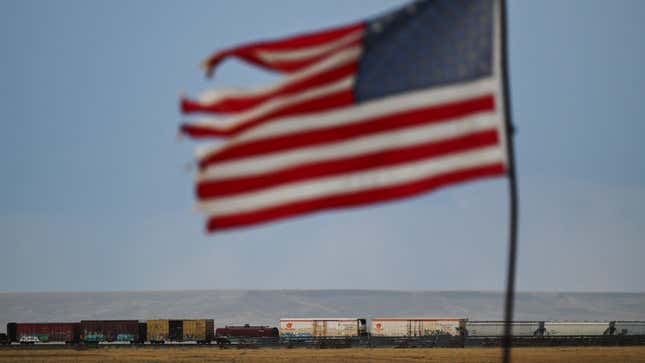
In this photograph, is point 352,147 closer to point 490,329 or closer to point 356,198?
point 356,198

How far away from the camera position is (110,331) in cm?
11906

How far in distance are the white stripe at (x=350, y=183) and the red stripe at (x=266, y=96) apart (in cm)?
96

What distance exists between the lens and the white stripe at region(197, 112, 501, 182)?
1066cm

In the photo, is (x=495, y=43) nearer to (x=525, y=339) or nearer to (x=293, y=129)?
(x=293, y=129)

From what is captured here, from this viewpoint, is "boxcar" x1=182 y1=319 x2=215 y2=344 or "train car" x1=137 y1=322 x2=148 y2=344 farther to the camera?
"train car" x1=137 y1=322 x2=148 y2=344

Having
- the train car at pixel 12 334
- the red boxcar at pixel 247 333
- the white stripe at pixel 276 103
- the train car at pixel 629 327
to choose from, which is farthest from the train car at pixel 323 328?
the white stripe at pixel 276 103

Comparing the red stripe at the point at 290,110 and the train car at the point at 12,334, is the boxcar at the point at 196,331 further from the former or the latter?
the red stripe at the point at 290,110

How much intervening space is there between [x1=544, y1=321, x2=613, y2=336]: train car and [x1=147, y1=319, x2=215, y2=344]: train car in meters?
38.8

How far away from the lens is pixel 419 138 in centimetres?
1081

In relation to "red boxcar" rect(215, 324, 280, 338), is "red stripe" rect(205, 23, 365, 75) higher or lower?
lower

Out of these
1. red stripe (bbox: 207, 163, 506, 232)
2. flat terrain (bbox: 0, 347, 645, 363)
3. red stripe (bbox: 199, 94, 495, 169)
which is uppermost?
red stripe (bbox: 199, 94, 495, 169)

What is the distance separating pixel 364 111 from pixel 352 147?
0.41m

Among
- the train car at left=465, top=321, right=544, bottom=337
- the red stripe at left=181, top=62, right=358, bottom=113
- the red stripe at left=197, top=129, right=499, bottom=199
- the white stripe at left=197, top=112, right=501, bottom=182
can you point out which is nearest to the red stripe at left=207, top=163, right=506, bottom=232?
the red stripe at left=197, top=129, right=499, bottom=199

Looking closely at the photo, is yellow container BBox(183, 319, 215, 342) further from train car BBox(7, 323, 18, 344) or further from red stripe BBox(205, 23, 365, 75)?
red stripe BBox(205, 23, 365, 75)
